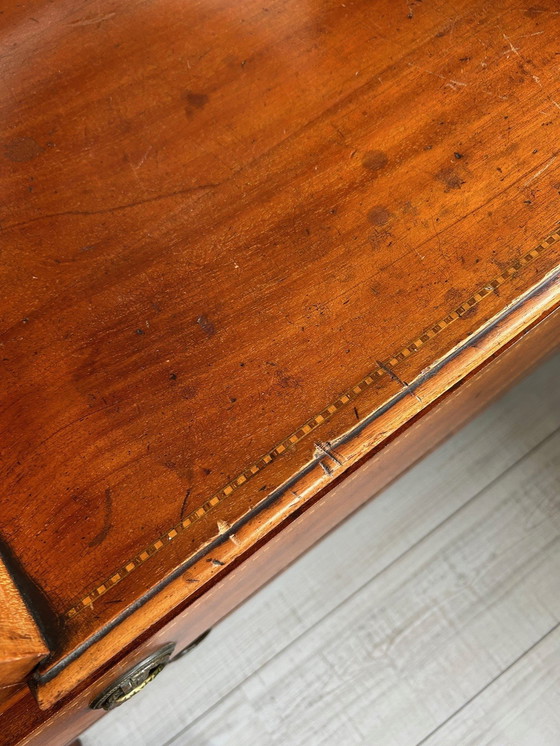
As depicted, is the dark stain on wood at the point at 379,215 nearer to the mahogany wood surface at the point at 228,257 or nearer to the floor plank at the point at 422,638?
the mahogany wood surface at the point at 228,257

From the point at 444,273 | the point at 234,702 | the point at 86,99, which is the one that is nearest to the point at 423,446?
the point at 444,273

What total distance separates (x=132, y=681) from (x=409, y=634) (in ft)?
2.19

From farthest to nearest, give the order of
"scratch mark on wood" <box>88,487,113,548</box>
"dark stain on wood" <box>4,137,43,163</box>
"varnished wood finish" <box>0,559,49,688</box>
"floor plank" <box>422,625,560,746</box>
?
A: "floor plank" <box>422,625,560,746</box>
"dark stain on wood" <box>4,137,43,163</box>
"scratch mark on wood" <box>88,487,113,548</box>
"varnished wood finish" <box>0,559,49,688</box>

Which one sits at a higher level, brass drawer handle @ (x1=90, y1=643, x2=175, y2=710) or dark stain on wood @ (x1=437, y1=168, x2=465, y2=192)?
dark stain on wood @ (x1=437, y1=168, x2=465, y2=192)

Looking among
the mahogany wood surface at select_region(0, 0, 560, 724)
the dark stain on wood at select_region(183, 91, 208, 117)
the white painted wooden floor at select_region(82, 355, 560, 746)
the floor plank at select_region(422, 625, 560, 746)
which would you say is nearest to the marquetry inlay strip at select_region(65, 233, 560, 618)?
the mahogany wood surface at select_region(0, 0, 560, 724)

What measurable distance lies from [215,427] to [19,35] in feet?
2.32

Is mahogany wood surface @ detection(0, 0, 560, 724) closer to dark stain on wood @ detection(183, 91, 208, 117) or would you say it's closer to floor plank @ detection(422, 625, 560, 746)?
dark stain on wood @ detection(183, 91, 208, 117)

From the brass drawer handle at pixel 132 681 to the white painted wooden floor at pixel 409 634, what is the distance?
1.53 feet

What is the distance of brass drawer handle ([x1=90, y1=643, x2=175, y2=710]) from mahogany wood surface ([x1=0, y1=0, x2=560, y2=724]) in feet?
0.31

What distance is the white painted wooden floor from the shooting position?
54.6 inches

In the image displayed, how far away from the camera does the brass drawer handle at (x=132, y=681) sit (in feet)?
3.05

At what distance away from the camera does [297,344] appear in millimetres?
933

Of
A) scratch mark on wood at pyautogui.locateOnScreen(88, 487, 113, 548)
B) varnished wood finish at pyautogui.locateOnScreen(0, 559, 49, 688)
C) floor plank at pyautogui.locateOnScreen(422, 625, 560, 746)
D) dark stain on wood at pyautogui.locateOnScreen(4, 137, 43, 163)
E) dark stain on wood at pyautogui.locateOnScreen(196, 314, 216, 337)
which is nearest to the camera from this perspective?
varnished wood finish at pyautogui.locateOnScreen(0, 559, 49, 688)

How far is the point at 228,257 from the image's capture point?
0.98 metres
